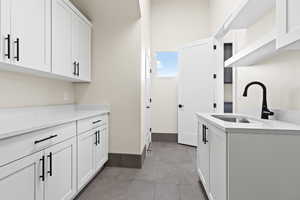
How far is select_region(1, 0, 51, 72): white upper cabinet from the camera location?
1.32 meters

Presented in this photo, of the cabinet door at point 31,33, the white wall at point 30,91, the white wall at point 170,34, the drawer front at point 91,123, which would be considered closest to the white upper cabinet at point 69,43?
the cabinet door at point 31,33

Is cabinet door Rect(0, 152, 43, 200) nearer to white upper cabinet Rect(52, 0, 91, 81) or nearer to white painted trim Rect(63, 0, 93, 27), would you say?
white upper cabinet Rect(52, 0, 91, 81)

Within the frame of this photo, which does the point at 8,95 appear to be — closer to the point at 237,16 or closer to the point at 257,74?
the point at 237,16

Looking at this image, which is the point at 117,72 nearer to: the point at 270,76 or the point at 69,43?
the point at 69,43

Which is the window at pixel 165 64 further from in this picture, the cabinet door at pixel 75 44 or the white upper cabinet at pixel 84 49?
the cabinet door at pixel 75 44

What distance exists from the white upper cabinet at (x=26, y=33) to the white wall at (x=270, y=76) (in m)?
1.91

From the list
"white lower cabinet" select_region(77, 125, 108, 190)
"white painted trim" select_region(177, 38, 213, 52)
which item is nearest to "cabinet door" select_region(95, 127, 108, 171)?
"white lower cabinet" select_region(77, 125, 108, 190)

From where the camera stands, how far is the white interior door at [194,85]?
3703 mm

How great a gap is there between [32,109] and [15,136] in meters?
1.00

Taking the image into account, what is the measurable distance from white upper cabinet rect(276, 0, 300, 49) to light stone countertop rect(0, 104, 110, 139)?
165 centimetres

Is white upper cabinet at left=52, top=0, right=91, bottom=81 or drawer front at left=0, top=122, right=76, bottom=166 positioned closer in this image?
drawer front at left=0, top=122, right=76, bottom=166

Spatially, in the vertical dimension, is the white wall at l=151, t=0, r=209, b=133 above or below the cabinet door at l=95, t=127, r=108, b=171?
above

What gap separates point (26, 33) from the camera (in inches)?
59.2

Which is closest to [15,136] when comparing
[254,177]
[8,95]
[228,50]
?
[8,95]
